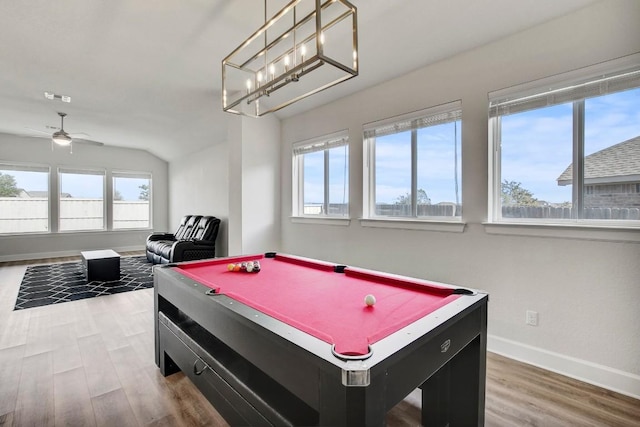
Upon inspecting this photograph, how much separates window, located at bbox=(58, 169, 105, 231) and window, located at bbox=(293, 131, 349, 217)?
5828mm

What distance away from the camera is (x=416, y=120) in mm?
3131

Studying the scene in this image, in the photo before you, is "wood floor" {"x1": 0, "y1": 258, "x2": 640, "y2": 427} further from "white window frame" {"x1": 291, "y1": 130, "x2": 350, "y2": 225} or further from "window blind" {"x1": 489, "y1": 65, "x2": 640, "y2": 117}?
"white window frame" {"x1": 291, "y1": 130, "x2": 350, "y2": 225}

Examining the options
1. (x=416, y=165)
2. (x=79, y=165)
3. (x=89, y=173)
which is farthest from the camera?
(x=89, y=173)

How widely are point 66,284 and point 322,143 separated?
436 centimetres

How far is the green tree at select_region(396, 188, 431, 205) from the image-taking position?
317 centimetres

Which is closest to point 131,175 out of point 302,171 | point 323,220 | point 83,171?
point 83,171

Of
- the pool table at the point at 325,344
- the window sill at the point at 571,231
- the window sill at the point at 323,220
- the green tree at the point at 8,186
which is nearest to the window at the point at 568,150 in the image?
the window sill at the point at 571,231

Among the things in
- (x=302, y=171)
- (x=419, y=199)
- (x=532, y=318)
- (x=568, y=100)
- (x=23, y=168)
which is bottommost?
(x=532, y=318)

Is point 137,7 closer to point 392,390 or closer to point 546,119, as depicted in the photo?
point 392,390

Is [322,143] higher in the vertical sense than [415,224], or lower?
higher

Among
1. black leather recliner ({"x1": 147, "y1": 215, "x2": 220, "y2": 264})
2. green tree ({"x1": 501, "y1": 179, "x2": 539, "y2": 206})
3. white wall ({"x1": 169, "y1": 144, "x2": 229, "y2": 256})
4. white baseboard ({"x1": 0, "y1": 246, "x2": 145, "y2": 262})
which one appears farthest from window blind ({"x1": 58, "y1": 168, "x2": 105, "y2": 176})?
green tree ({"x1": 501, "y1": 179, "x2": 539, "y2": 206})

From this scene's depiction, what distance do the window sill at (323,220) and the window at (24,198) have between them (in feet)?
Answer: 20.4

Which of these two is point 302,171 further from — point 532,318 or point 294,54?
point 532,318

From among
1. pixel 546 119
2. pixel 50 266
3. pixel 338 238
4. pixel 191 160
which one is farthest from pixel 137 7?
pixel 50 266
